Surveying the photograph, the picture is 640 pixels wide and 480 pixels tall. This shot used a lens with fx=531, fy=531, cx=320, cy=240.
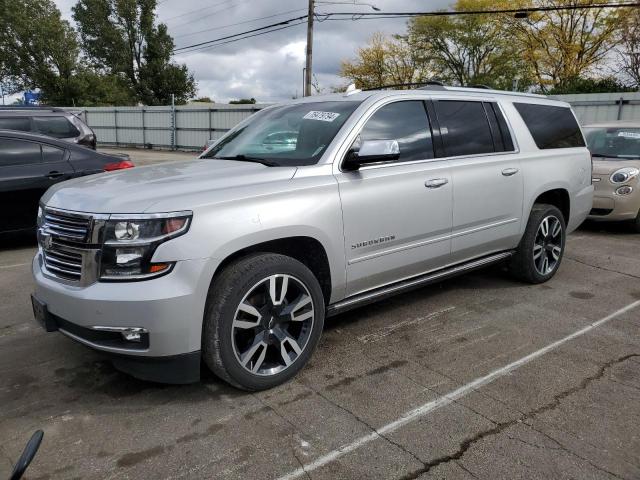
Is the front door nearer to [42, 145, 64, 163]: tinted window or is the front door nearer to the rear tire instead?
the rear tire

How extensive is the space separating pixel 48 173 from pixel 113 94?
45621mm

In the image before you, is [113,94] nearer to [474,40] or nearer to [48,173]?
[474,40]

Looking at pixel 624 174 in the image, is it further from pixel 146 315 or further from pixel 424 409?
pixel 146 315

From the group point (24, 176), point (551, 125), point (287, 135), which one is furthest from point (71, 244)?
point (551, 125)

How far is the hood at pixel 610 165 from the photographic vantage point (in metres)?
7.93

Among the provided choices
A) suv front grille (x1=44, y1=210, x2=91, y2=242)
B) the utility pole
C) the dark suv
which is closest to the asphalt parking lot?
suv front grille (x1=44, y1=210, x2=91, y2=242)

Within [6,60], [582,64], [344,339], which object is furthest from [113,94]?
[344,339]

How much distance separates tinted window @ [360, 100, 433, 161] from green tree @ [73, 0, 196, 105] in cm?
5319

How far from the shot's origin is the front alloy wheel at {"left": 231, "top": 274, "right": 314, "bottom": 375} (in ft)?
9.91

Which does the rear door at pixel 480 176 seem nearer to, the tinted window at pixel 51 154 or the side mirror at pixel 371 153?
the side mirror at pixel 371 153

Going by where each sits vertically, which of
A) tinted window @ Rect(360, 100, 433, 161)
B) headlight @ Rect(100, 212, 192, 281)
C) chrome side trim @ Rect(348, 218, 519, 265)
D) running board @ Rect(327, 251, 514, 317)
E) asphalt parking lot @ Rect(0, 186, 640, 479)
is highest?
tinted window @ Rect(360, 100, 433, 161)

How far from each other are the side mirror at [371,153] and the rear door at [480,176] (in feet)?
2.90

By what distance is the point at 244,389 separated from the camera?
10.1 ft

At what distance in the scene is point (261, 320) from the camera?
3.08 m
